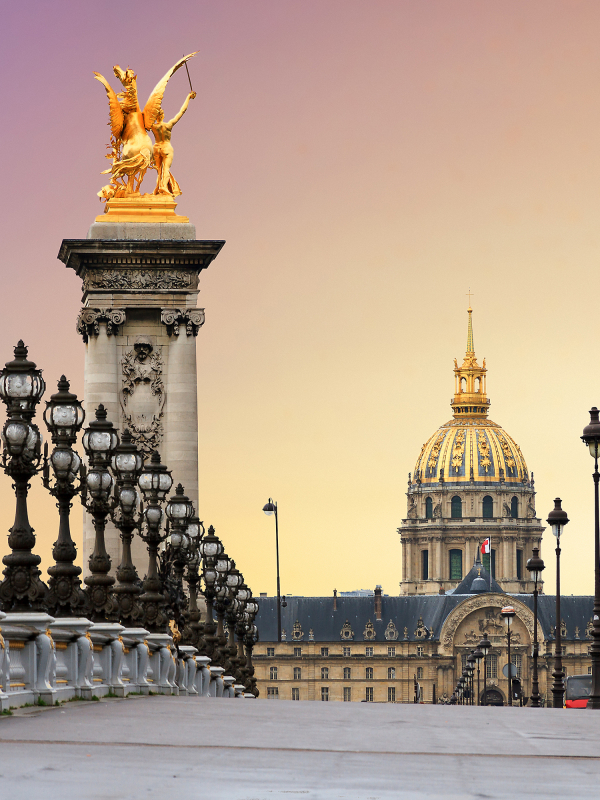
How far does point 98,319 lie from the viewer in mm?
63344

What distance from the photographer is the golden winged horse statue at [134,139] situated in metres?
66.4

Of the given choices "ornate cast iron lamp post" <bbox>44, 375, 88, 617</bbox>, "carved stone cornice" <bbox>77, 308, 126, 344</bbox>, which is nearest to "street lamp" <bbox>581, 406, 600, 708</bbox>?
"ornate cast iron lamp post" <bbox>44, 375, 88, 617</bbox>

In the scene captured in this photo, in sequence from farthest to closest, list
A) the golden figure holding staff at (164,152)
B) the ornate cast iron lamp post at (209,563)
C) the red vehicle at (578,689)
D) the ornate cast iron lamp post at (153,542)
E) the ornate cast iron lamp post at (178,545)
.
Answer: the red vehicle at (578,689), the golden figure holding staff at (164,152), the ornate cast iron lamp post at (209,563), the ornate cast iron lamp post at (178,545), the ornate cast iron lamp post at (153,542)

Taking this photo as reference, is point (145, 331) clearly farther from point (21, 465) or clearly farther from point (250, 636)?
point (21, 465)

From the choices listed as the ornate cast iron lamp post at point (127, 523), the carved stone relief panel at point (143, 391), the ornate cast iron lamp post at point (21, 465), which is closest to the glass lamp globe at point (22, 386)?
the ornate cast iron lamp post at point (21, 465)

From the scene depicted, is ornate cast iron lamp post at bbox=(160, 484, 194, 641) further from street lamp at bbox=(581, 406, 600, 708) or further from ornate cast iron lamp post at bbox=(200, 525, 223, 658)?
street lamp at bbox=(581, 406, 600, 708)

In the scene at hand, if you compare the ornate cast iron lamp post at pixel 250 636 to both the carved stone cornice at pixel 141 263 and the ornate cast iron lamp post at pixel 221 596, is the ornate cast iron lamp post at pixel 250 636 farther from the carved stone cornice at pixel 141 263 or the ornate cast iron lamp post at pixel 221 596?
the carved stone cornice at pixel 141 263

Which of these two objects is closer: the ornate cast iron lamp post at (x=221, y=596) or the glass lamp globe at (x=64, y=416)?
the glass lamp globe at (x=64, y=416)

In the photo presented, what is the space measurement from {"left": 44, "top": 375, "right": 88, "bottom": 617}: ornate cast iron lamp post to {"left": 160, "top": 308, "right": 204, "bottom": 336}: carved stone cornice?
1258 inches

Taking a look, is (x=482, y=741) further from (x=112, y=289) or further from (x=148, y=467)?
(x=112, y=289)

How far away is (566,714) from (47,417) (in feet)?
34.1

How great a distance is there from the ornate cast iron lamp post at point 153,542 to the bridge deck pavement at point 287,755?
13.0 meters

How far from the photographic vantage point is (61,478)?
29.6 metres

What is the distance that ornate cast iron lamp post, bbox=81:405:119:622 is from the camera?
101 ft
